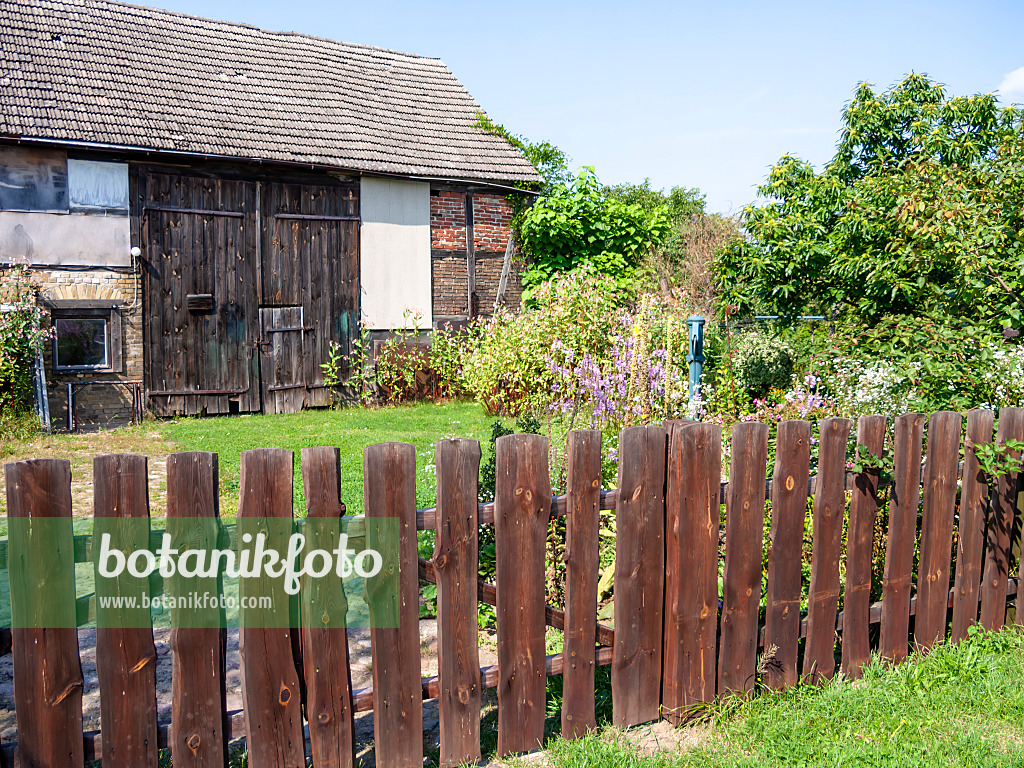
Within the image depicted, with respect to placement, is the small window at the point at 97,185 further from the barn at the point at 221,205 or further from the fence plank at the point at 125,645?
the fence plank at the point at 125,645

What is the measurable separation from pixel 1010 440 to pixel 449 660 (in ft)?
8.27

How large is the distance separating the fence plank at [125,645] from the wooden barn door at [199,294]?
10407 millimetres

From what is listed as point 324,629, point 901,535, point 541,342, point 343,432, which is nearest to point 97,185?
point 343,432

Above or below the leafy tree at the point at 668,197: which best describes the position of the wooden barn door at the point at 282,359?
below

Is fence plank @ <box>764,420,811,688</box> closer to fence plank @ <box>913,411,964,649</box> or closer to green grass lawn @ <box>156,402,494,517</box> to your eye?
fence plank @ <box>913,411,964,649</box>

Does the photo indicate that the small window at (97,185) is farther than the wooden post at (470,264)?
No

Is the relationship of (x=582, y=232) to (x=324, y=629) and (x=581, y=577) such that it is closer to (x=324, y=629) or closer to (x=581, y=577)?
(x=581, y=577)

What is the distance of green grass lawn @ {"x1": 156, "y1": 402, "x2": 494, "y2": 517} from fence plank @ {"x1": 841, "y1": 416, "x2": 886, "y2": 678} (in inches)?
146

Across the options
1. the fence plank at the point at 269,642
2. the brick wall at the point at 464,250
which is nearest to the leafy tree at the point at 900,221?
the fence plank at the point at 269,642

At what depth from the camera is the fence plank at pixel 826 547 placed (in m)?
3.01

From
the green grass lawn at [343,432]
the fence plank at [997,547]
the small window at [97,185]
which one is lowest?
the green grass lawn at [343,432]

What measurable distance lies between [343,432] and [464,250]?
5.28 metres

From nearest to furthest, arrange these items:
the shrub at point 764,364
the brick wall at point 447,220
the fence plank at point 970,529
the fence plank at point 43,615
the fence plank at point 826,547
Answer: the fence plank at point 43,615, the fence plank at point 826,547, the fence plank at point 970,529, the shrub at point 764,364, the brick wall at point 447,220

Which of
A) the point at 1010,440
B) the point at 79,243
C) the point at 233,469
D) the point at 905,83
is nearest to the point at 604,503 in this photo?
the point at 1010,440
